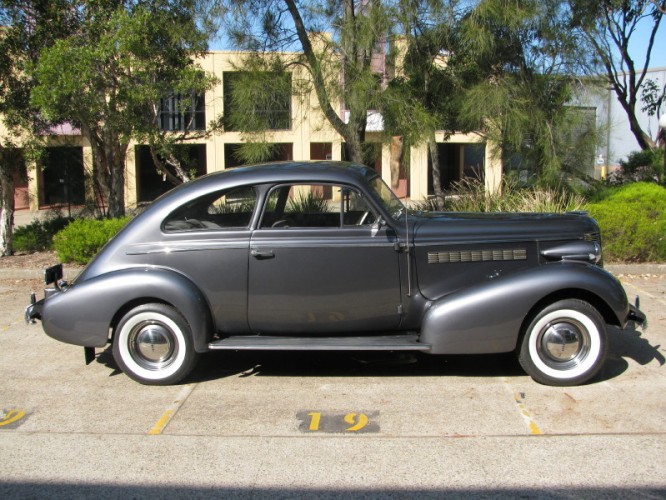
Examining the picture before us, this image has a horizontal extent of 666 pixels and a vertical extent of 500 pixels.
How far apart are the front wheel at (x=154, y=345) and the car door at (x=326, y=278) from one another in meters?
0.57

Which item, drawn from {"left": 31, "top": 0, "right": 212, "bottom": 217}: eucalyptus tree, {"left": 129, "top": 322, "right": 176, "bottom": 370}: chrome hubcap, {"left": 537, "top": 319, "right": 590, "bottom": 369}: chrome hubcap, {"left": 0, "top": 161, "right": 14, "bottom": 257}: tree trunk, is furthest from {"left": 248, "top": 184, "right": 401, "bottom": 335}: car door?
{"left": 0, "top": 161, "right": 14, "bottom": 257}: tree trunk

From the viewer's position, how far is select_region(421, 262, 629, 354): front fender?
500cm

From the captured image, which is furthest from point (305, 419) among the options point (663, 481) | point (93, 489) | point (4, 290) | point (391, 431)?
point (4, 290)

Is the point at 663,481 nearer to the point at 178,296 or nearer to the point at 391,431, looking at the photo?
the point at 391,431

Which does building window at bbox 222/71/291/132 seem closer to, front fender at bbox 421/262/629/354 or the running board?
the running board

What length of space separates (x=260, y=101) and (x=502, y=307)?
19.4 ft

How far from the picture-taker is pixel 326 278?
523cm

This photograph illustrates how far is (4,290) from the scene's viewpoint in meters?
9.01

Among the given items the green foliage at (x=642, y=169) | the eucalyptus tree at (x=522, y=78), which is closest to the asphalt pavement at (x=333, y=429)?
the eucalyptus tree at (x=522, y=78)

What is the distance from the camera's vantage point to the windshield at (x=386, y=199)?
5.43 meters

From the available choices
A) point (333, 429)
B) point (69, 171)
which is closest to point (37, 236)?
point (69, 171)

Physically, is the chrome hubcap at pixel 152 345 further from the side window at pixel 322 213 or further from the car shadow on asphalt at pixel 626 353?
the car shadow on asphalt at pixel 626 353

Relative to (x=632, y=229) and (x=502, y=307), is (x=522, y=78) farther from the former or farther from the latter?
(x=502, y=307)

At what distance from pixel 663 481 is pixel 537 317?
1607 mm
